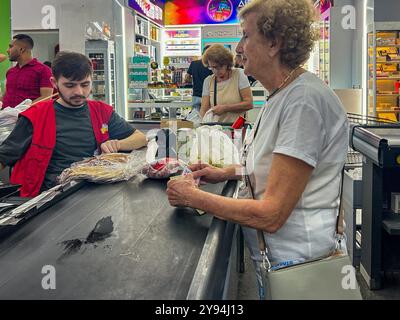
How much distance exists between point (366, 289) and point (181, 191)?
2.36 m

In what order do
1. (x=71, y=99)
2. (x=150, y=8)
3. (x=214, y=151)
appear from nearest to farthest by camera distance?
(x=214, y=151)
(x=71, y=99)
(x=150, y=8)

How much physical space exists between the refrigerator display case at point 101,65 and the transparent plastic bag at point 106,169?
23.9ft

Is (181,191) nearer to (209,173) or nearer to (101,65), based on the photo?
(209,173)

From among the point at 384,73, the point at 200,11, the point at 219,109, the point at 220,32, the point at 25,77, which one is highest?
the point at 200,11

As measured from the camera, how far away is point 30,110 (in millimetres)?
2574

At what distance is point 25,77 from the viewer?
520 centimetres

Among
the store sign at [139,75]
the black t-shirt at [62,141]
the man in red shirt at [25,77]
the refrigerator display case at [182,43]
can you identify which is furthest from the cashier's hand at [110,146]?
the refrigerator display case at [182,43]

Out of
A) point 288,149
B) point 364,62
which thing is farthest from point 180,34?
point 288,149

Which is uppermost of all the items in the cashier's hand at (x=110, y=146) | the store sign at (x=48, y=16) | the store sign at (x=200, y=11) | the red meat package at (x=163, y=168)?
the store sign at (x=200, y=11)

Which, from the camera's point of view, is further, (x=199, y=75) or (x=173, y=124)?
(x=199, y=75)

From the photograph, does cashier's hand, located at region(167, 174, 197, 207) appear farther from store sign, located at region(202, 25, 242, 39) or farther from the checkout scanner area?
store sign, located at region(202, 25, 242, 39)

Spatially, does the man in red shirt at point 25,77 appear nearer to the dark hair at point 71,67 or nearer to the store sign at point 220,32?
the dark hair at point 71,67

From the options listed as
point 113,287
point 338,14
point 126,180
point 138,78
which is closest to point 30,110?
point 126,180

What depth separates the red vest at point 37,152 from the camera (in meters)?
2.48
